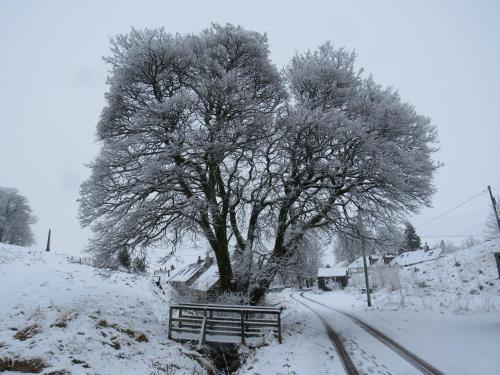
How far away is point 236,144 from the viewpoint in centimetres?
1100

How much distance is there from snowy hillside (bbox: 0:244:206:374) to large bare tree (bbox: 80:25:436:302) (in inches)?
76.2

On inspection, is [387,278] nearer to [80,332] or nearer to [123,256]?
[123,256]

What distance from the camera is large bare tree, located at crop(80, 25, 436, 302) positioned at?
35.1 feet

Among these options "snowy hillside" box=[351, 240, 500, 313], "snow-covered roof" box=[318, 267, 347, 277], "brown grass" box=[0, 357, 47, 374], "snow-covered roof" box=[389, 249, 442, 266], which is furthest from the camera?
"snow-covered roof" box=[318, 267, 347, 277]

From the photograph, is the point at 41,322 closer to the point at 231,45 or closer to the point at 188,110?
the point at 188,110

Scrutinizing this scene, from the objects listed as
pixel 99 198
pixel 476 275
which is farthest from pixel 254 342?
pixel 476 275

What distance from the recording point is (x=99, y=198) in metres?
10.8

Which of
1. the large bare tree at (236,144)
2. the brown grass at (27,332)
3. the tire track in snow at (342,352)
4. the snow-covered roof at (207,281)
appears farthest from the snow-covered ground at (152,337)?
the snow-covered roof at (207,281)

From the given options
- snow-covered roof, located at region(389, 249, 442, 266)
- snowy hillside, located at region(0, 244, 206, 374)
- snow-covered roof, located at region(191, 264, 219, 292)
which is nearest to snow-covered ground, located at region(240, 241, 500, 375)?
snowy hillside, located at region(0, 244, 206, 374)

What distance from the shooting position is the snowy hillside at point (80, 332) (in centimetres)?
695

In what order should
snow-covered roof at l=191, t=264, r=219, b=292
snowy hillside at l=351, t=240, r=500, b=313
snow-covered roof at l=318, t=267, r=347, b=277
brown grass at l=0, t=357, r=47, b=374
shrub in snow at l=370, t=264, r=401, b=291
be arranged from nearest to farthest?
brown grass at l=0, t=357, r=47, b=374 → snowy hillside at l=351, t=240, r=500, b=313 → snow-covered roof at l=191, t=264, r=219, b=292 → shrub in snow at l=370, t=264, r=401, b=291 → snow-covered roof at l=318, t=267, r=347, b=277

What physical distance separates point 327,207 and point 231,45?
7.38m

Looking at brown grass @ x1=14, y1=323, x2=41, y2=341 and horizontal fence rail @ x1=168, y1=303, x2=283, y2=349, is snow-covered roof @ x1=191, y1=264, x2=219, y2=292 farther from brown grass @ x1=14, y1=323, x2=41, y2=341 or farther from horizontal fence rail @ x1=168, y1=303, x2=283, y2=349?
brown grass @ x1=14, y1=323, x2=41, y2=341

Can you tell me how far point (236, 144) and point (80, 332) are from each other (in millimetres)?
7227
